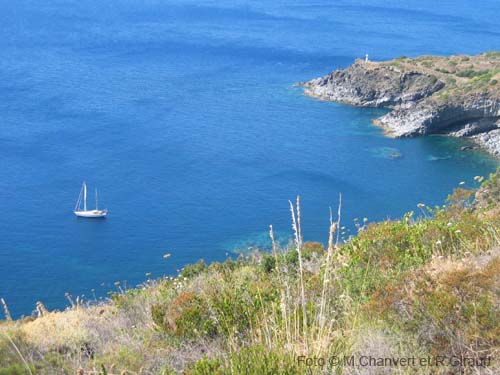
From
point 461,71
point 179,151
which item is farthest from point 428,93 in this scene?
point 179,151

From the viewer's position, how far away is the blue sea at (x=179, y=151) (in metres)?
44.0

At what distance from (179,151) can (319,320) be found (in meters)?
55.3

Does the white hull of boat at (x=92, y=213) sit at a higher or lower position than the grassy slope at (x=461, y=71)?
lower

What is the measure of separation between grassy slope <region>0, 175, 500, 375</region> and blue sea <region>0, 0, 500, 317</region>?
29.0m

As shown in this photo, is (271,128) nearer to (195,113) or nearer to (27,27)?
(195,113)

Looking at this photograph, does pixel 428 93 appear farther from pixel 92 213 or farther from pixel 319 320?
pixel 319 320

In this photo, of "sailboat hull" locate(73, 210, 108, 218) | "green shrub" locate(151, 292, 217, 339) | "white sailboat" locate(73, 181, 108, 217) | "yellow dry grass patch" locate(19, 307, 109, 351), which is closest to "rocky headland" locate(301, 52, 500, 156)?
"white sailboat" locate(73, 181, 108, 217)

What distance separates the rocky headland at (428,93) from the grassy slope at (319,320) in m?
54.7

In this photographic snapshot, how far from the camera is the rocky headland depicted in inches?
2512

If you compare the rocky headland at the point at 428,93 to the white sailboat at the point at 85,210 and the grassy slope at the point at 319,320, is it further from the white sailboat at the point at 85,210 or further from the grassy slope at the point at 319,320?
the grassy slope at the point at 319,320

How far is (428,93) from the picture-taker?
71.1m

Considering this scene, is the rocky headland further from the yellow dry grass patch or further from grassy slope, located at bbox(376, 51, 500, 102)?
the yellow dry grass patch

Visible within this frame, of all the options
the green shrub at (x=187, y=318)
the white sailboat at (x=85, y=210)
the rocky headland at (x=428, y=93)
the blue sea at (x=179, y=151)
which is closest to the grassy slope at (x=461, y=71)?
the rocky headland at (x=428, y=93)

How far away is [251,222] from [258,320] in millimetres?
41743
